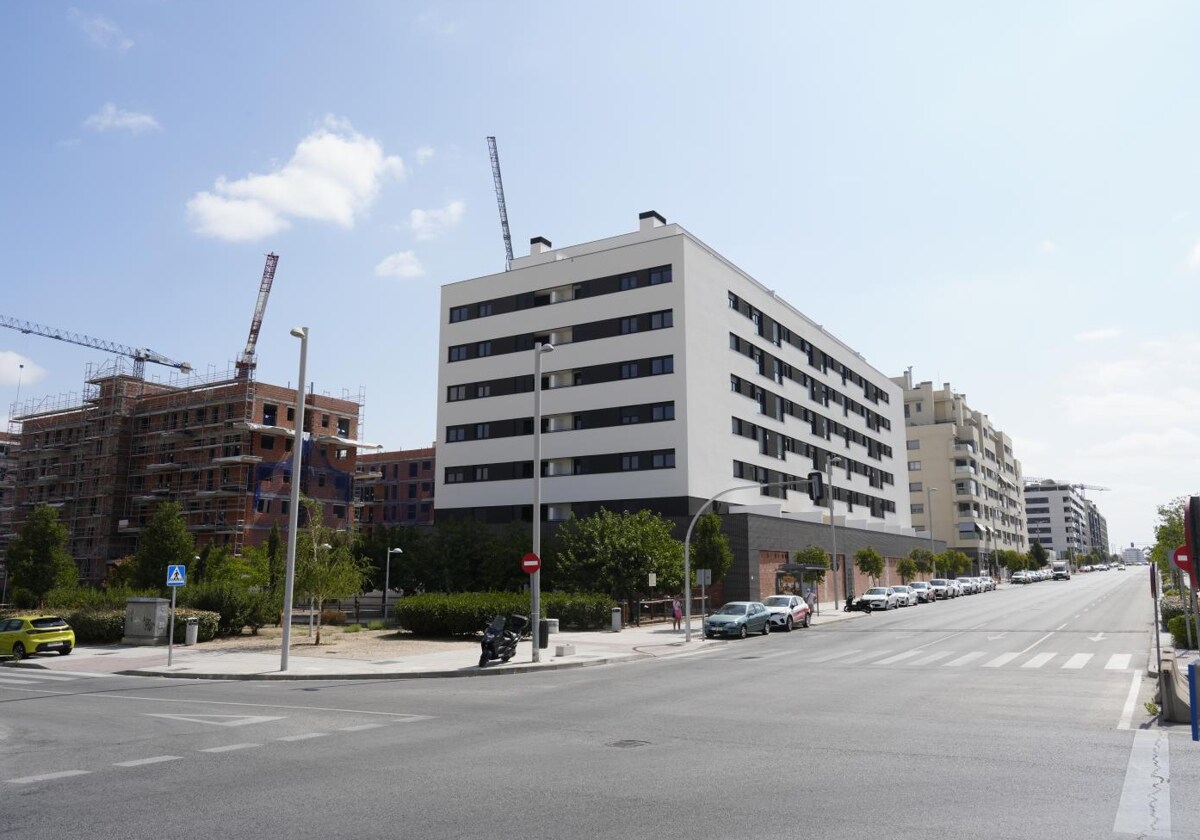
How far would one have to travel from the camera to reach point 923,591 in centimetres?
6209

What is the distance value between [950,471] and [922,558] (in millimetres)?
38443

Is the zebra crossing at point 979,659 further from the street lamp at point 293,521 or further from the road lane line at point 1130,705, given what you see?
the street lamp at point 293,521

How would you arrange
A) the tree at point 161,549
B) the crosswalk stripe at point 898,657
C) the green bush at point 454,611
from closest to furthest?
the crosswalk stripe at point 898,657 < the green bush at point 454,611 < the tree at point 161,549

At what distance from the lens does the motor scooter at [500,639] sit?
22.7 metres

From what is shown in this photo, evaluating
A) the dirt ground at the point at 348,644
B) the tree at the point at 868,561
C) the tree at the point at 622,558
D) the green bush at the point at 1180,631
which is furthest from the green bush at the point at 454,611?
the tree at the point at 868,561

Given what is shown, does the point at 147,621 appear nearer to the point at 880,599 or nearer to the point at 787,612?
the point at 787,612

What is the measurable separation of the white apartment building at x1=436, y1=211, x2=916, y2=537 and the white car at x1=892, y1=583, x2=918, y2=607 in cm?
734

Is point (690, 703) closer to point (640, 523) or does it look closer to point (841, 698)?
point (841, 698)

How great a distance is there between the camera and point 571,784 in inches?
340

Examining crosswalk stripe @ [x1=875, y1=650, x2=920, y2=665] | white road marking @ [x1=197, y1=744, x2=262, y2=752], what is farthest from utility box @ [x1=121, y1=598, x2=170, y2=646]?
crosswalk stripe @ [x1=875, y1=650, x2=920, y2=665]

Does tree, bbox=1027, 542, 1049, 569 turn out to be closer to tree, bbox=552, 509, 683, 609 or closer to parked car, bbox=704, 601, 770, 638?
tree, bbox=552, 509, 683, 609

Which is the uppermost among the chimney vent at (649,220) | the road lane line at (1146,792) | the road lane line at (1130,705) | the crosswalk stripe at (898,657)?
the chimney vent at (649,220)

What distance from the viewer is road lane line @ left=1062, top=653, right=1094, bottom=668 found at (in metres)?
20.5

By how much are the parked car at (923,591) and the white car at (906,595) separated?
722 millimetres
